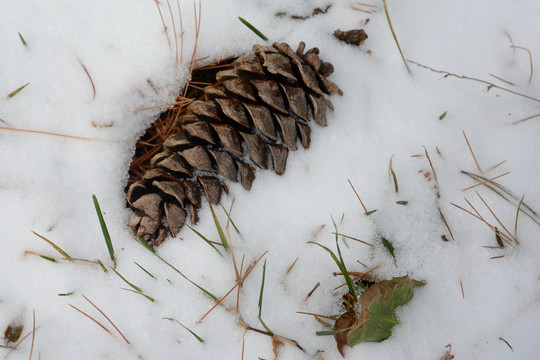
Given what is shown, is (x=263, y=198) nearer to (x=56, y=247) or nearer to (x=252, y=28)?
(x=252, y=28)

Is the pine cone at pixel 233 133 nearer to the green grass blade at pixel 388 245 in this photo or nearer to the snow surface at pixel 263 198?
the snow surface at pixel 263 198

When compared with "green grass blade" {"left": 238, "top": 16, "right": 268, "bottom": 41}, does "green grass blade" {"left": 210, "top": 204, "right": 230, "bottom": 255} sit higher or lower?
lower

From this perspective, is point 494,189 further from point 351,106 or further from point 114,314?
point 114,314

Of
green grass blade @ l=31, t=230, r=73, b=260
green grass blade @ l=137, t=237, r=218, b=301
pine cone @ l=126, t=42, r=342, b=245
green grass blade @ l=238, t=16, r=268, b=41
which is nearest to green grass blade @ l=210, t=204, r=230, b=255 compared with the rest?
pine cone @ l=126, t=42, r=342, b=245

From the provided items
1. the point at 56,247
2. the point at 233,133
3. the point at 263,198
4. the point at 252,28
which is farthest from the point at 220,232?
the point at 252,28


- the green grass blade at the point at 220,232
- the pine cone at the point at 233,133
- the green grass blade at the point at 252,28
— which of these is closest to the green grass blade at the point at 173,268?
the pine cone at the point at 233,133

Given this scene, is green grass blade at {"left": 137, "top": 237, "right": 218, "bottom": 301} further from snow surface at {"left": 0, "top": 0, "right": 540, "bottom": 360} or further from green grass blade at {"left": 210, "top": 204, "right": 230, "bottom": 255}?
green grass blade at {"left": 210, "top": 204, "right": 230, "bottom": 255}
